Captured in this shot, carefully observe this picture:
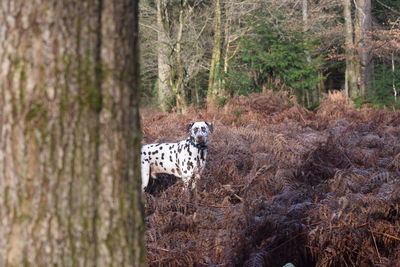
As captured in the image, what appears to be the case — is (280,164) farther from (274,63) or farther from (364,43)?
(364,43)

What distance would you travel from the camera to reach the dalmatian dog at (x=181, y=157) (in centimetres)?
847

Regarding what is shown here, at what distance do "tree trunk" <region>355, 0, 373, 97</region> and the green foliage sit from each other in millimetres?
3397

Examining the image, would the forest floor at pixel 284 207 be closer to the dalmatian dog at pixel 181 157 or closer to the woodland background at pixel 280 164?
the woodland background at pixel 280 164

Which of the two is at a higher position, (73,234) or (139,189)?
(139,189)

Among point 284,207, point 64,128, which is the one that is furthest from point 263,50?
point 64,128

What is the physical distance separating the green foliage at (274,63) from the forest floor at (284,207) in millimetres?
6125

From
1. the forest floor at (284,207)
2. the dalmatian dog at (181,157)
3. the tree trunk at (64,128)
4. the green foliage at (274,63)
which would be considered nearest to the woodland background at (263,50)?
the green foliage at (274,63)

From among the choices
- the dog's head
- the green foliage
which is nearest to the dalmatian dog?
the dog's head

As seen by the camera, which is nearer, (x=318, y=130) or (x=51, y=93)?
(x=51, y=93)

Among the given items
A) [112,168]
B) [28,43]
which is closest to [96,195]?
[112,168]

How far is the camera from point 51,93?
2279mm

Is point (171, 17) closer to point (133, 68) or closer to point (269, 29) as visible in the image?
point (269, 29)

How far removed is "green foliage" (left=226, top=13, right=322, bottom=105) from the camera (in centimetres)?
1720

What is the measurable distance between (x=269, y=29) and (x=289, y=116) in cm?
383
